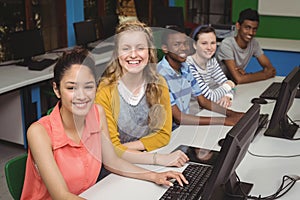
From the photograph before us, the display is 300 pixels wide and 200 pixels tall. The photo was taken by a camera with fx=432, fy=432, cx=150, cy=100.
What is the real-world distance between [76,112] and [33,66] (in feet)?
6.92

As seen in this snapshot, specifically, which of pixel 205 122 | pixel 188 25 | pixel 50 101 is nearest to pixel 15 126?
pixel 50 101

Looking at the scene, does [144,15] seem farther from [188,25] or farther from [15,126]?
[15,126]

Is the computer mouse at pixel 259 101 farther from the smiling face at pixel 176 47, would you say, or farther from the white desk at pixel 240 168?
the smiling face at pixel 176 47

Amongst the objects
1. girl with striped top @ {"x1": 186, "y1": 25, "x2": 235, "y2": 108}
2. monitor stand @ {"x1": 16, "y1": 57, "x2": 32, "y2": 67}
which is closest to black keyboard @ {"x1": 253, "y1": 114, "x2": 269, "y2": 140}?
girl with striped top @ {"x1": 186, "y1": 25, "x2": 235, "y2": 108}

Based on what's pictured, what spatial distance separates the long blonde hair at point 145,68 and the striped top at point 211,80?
57 cm

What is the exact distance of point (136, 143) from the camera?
201 cm

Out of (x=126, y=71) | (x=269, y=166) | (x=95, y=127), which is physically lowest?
(x=269, y=166)

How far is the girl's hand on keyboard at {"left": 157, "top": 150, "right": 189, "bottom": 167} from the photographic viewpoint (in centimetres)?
183

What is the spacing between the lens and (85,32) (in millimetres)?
4316

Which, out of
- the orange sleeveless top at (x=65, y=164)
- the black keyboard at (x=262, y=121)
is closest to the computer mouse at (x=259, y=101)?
the black keyboard at (x=262, y=121)

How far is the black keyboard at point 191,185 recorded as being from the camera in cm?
153

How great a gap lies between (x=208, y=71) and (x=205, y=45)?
0.81ft

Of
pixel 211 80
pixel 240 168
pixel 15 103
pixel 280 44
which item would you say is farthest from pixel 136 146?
pixel 280 44

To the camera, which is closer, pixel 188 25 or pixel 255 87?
pixel 255 87
